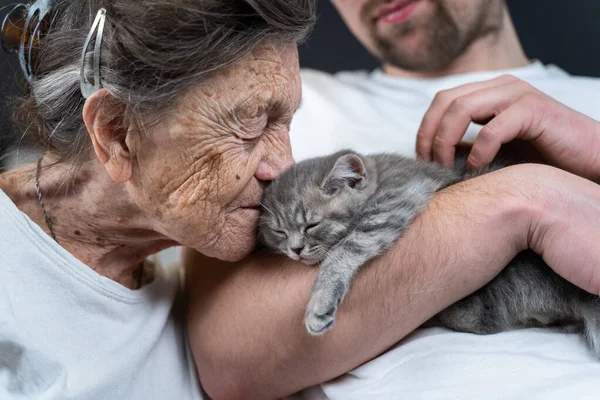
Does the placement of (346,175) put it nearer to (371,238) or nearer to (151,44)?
(371,238)

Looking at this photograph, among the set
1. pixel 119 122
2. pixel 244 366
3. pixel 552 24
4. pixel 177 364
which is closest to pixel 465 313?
pixel 244 366

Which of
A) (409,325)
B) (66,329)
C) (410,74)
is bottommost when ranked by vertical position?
(66,329)

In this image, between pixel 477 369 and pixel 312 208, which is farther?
pixel 312 208

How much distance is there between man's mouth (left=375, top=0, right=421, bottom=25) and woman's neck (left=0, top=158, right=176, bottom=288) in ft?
3.74

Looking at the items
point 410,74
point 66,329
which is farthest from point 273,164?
point 410,74

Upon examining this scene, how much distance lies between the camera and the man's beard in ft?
6.72

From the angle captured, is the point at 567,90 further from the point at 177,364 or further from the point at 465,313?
the point at 177,364

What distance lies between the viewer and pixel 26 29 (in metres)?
1.32

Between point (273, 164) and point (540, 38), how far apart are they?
1708 millimetres

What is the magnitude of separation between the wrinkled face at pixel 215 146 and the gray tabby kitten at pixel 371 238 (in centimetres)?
17

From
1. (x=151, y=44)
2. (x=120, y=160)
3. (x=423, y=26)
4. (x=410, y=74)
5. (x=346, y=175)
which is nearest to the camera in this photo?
(x=151, y=44)

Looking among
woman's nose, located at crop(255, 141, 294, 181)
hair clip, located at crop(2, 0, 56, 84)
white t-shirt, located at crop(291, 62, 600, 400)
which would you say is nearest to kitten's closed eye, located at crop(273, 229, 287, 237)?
woman's nose, located at crop(255, 141, 294, 181)

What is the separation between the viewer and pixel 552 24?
249 centimetres

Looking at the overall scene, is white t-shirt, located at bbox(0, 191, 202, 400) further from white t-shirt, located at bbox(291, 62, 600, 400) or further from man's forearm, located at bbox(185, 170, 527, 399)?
white t-shirt, located at bbox(291, 62, 600, 400)
